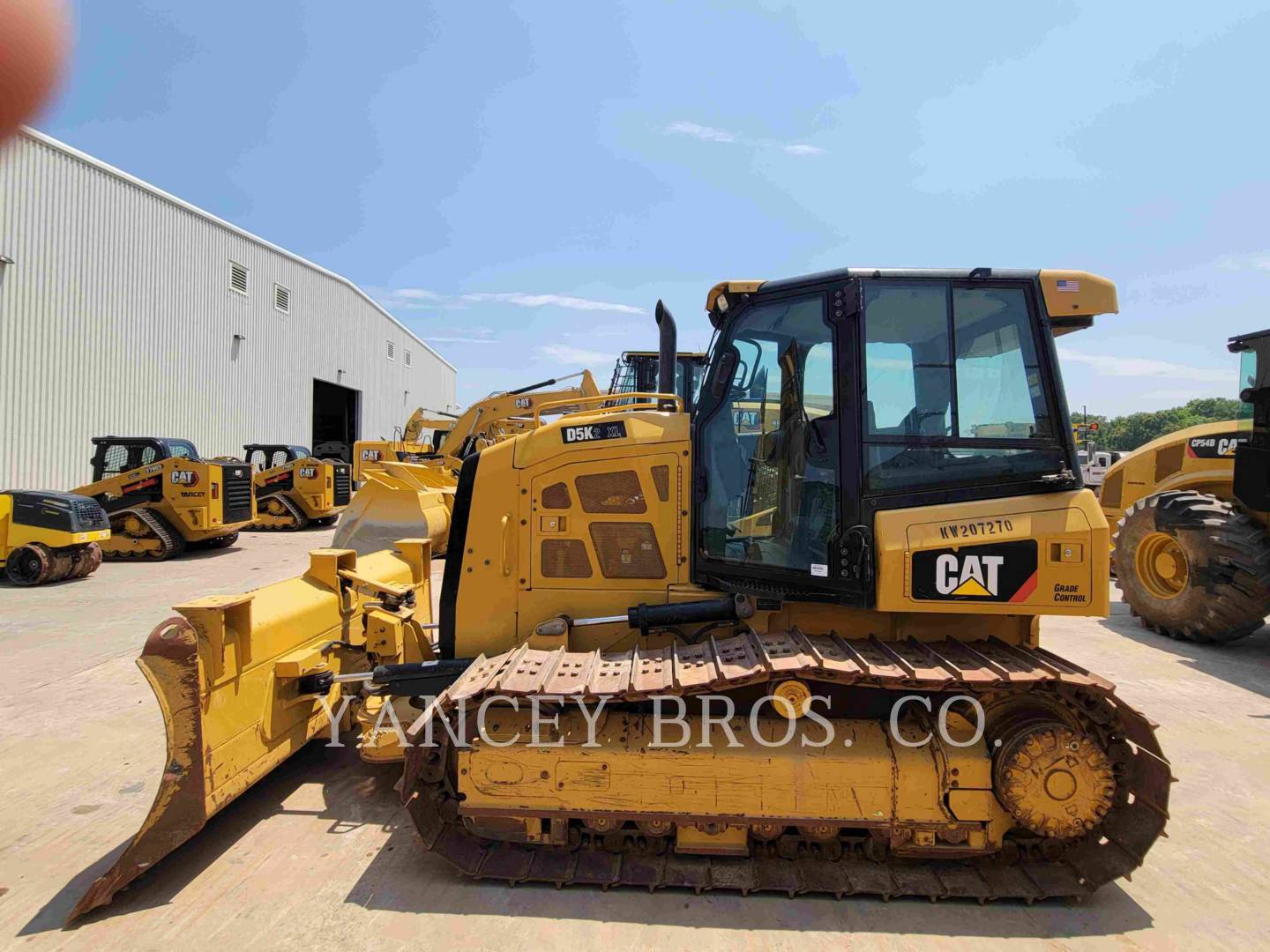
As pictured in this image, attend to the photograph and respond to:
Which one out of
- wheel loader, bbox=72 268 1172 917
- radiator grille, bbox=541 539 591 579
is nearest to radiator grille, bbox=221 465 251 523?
wheel loader, bbox=72 268 1172 917

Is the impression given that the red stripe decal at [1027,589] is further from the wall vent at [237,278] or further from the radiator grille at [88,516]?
the wall vent at [237,278]

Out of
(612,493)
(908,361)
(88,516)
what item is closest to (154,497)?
(88,516)

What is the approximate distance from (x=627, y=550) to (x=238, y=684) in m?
2.04

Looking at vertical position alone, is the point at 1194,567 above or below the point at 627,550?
below

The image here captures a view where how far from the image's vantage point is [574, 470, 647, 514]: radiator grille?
3.73 m

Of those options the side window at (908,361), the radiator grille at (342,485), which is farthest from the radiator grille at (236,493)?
the side window at (908,361)

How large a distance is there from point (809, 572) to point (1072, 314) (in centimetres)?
175

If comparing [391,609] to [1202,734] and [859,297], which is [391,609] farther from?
[1202,734]

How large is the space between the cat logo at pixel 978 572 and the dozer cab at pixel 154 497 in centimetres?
1397

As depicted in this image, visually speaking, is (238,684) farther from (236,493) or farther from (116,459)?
(116,459)

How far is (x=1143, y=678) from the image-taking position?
638cm

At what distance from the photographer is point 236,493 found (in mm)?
14328

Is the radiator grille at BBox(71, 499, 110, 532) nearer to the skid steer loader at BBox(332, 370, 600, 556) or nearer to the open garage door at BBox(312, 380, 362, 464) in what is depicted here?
A: the skid steer loader at BBox(332, 370, 600, 556)

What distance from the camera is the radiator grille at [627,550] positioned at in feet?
12.2
